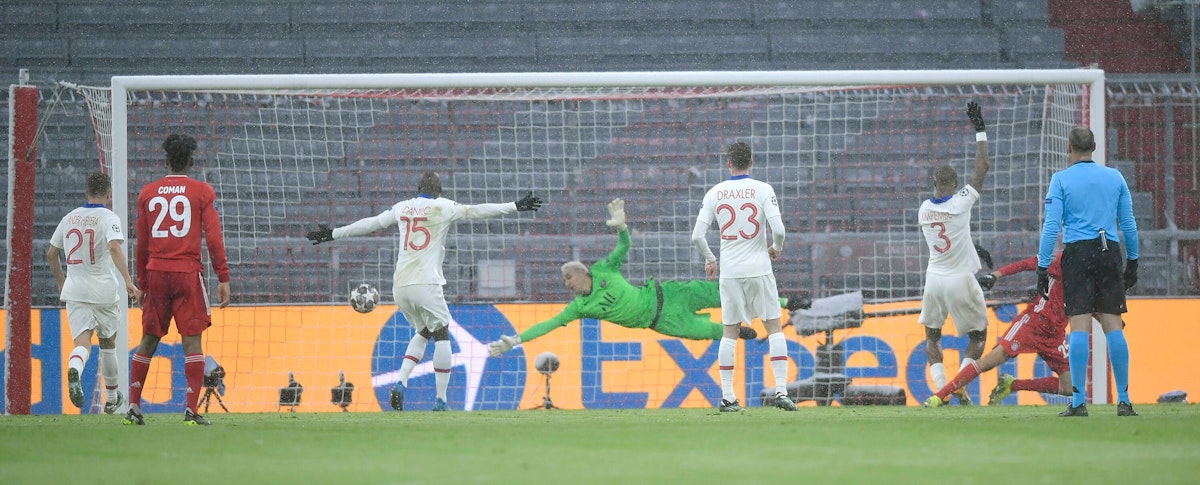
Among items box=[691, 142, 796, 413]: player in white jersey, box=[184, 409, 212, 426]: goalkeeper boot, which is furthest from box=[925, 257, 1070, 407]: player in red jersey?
box=[184, 409, 212, 426]: goalkeeper boot

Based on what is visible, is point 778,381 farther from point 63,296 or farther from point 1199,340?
point 63,296

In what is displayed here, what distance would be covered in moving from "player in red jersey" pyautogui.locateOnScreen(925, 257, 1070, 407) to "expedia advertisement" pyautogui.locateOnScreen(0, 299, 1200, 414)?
1114 millimetres

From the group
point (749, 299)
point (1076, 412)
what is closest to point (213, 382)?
point (749, 299)

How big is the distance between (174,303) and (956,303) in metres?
5.60

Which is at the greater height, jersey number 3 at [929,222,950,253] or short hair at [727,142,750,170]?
short hair at [727,142,750,170]

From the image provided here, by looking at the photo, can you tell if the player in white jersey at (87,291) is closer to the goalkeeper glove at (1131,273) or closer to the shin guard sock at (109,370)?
the shin guard sock at (109,370)

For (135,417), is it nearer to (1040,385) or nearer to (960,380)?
(960,380)

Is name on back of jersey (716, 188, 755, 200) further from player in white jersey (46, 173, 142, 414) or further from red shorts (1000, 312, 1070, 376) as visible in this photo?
player in white jersey (46, 173, 142, 414)

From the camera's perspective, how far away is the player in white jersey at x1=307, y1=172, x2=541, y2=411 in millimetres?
9773

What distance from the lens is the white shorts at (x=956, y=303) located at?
9688mm

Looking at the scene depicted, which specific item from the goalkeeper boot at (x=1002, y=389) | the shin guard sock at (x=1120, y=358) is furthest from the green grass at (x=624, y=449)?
the goalkeeper boot at (x=1002, y=389)

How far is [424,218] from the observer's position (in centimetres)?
979

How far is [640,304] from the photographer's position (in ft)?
35.5

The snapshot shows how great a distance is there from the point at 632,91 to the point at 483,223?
2035mm
